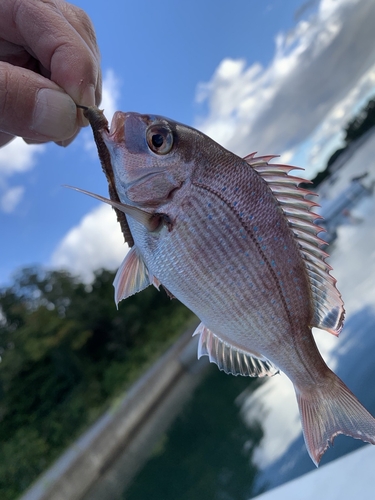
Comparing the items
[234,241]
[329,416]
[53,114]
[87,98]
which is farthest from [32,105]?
[329,416]

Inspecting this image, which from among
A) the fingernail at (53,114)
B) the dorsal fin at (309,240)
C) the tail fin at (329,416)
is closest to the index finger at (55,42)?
the fingernail at (53,114)

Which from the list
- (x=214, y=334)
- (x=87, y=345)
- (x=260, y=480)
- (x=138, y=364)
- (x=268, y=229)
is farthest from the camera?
(x=87, y=345)

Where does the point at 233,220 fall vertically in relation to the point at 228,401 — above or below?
above

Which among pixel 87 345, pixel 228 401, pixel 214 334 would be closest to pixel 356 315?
pixel 228 401

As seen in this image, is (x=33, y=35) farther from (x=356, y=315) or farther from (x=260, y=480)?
(x=356, y=315)

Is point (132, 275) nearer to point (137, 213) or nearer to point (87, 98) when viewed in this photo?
point (137, 213)

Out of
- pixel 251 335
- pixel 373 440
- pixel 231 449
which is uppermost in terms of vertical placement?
pixel 251 335
